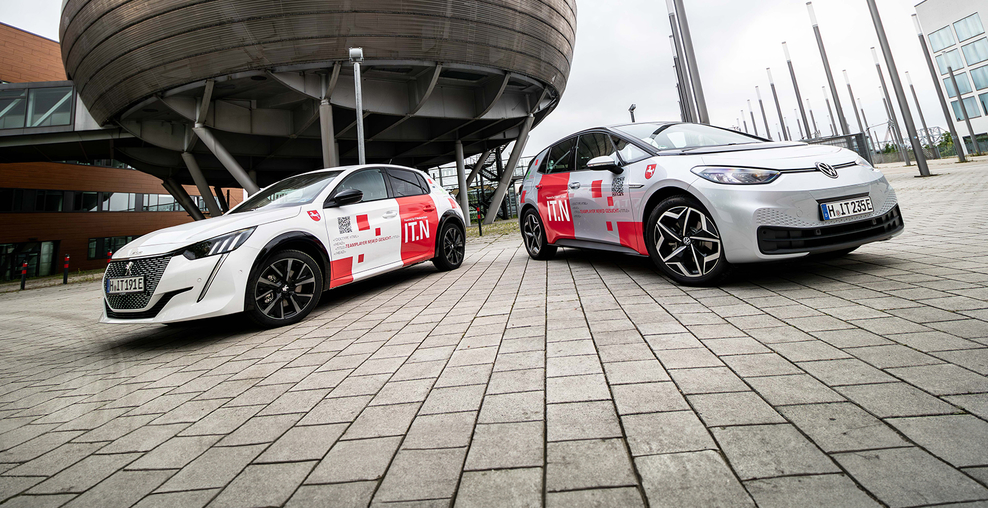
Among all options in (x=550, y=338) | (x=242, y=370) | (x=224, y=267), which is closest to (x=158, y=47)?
(x=224, y=267)

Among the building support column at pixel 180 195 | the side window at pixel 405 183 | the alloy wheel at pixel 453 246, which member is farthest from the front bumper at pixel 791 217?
the building support column at pixel 180 195

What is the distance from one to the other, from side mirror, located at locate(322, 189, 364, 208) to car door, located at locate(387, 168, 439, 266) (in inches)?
33.6

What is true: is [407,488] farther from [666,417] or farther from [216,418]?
[216,418]

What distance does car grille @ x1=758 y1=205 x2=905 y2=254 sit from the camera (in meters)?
3.07

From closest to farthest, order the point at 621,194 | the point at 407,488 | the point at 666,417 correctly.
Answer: the point at 407,488 → the point at 666,417 → the point at 621,194

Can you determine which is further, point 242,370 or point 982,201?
point 982,201

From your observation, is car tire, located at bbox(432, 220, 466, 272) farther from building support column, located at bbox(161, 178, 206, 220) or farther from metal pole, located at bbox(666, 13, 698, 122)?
building support column, located at bbox(161, 178, 206, 220)

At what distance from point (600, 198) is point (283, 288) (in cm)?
326

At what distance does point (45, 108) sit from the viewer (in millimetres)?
22719

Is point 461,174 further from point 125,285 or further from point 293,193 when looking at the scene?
point 125,285

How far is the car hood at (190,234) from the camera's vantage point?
3371mm

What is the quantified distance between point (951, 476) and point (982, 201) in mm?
9621

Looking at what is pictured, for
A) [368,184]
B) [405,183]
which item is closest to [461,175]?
[405,183]

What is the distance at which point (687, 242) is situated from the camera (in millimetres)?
3605
